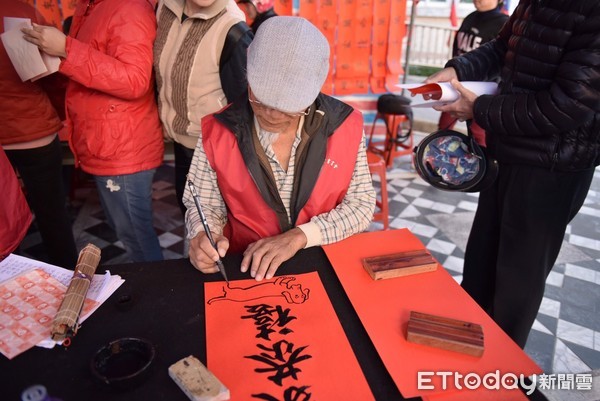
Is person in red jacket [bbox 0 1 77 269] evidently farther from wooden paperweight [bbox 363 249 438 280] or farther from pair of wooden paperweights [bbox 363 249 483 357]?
pair of wooden paperweights [bbox 363 249 483 357]

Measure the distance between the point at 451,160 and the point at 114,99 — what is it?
4.77 ft

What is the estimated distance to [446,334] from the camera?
2.94 feet

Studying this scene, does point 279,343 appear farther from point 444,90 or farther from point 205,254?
point 444,90

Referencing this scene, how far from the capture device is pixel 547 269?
1.73 meters

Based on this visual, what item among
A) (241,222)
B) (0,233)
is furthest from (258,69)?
(0,233)

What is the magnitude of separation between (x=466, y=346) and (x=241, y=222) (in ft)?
2.70

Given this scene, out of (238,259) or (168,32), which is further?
(168,32)

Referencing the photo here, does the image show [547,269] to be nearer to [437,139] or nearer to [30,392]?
[437,139]

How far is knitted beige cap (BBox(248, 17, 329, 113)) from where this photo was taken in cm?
110

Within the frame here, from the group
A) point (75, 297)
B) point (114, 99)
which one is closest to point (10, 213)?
point (114, 99)

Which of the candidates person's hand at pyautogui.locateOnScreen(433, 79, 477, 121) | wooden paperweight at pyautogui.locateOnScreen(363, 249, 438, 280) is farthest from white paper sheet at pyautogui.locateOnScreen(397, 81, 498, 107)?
wooden paperweight at pyautogui.locateOnScreen(363, 249, 438, 280)

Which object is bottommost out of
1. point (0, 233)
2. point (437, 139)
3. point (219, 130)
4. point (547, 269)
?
point (547, 269)

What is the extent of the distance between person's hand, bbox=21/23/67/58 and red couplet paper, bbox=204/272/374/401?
1203mm

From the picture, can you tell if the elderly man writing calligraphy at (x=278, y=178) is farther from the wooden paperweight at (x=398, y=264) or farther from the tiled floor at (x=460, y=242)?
the tiled floor at (x=460, y=242)
